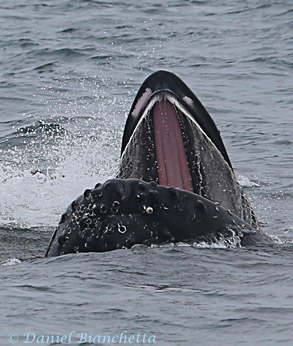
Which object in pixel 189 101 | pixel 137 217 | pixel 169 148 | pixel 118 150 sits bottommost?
pixel 118 150

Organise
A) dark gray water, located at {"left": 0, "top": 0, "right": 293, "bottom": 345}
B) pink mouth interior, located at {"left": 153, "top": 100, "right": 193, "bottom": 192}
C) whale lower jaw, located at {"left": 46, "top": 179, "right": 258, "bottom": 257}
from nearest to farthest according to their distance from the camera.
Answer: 1. dark gray water, located at {"left": 0, "top": 0, "right": 293, "bottom": 345}
2. whale lower jaw, located at {"left": 46, "top": 179, "right": 258, "bottom": 257}
3. pink mouth interior, located at {"left": 153, "top": 100, "right": 193, "bottom": 192}

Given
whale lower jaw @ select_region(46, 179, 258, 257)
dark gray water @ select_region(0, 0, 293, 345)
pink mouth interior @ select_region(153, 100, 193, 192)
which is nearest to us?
dark gray water @ select_region(0, 0, 293, 345)

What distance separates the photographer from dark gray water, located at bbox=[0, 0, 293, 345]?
5.40 metres

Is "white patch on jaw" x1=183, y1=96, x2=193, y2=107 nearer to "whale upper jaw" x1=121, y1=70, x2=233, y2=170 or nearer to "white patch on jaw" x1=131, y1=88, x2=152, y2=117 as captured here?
"whale upper jaw" x1=121, y1=70, x2=233, y2=170

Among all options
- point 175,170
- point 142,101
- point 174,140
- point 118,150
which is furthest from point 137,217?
point 118,150

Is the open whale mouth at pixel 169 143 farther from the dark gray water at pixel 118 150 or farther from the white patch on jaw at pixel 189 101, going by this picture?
the dark gray water at pixel 118 150

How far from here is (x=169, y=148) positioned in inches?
285

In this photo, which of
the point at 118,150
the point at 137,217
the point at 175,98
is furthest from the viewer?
the point at 118,150

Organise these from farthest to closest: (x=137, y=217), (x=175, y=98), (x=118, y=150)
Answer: (x=118, y=150), (x=175, y=98), (x=137, y=217)

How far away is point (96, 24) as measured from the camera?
29.3 m

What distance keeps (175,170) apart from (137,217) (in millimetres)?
1059

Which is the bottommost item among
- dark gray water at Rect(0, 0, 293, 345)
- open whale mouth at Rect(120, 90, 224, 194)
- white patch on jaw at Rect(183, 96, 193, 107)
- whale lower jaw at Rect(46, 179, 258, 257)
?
dark gray water at Rect(0, 0, 293, 345)

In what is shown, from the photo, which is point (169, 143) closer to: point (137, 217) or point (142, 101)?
point (142, 101)

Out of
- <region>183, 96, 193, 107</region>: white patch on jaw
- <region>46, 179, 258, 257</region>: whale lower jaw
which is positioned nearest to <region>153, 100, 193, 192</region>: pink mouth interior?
<region>183, 96, 193, 107</region>: white patch on jaw
